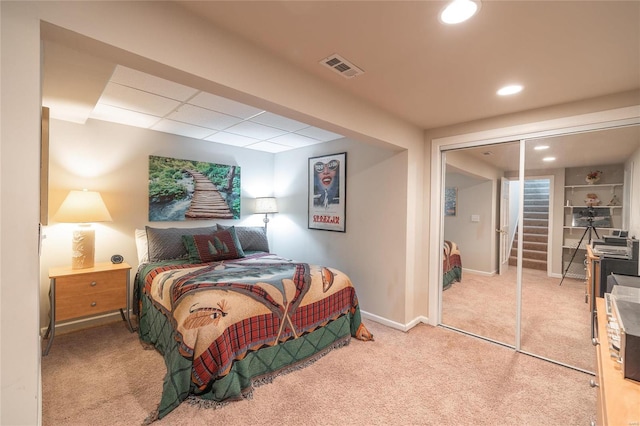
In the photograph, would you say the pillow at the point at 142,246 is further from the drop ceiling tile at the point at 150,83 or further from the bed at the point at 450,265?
the bed at the point at 450,265

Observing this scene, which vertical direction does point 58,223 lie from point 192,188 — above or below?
below

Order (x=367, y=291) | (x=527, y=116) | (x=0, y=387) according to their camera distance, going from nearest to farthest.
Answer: (x=0, y=387) → (x=527, y=116) → (x=367, y=291)

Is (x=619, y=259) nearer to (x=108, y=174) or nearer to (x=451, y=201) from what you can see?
(x=451, y=201)

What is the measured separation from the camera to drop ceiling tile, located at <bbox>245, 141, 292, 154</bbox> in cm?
432

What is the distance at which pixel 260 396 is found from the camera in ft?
6.60

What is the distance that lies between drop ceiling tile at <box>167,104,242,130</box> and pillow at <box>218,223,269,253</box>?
1.38 metres

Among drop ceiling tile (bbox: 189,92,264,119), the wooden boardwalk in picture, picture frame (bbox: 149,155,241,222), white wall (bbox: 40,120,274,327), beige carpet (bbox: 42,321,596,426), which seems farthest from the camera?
the wooden boardwalk in picture

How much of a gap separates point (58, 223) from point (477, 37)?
4115 millimetres

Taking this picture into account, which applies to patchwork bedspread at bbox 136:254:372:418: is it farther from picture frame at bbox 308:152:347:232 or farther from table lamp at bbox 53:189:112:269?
picture frame at bbox 308:152:347:232

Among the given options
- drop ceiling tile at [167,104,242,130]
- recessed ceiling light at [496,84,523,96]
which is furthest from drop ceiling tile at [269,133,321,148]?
recessed ceiling light at [496,84,523,96]

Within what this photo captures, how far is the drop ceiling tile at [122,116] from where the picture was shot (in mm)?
2908

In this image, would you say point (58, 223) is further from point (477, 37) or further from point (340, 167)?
point (477, 37)

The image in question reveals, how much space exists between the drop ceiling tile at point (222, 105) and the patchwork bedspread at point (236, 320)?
1.62 m

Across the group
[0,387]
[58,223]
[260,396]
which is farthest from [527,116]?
[58,223]
